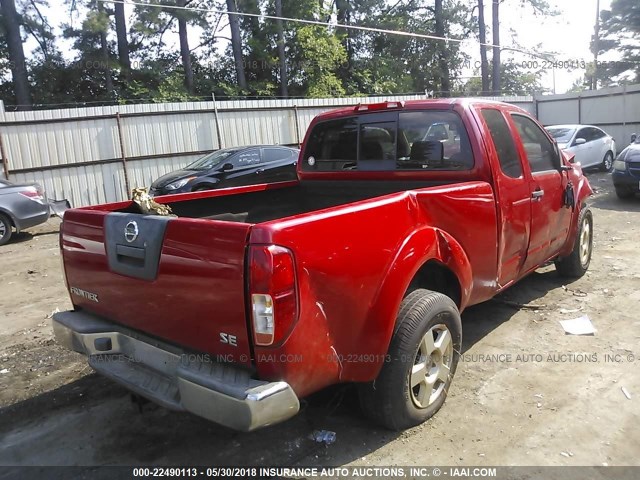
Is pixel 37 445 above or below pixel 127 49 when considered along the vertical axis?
below

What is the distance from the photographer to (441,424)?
3152 millimetres

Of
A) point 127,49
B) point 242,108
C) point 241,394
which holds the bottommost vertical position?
point 241,394

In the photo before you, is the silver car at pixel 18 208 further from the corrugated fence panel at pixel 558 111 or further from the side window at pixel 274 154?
the corrugated fence panel at pixel 558 111

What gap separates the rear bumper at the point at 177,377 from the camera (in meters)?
2.22

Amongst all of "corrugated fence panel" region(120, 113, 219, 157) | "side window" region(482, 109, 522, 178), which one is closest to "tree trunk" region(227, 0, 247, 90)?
"corrugated fence panel" region(120, 113, 219, 157)

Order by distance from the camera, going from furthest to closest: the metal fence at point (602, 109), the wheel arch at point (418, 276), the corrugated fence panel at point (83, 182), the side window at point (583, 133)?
the metal fence at point (602, 109)
the side window at point (583, 133)
the corrugated fence panel at point (83, 182)
the wheel arch at point (418, 276)

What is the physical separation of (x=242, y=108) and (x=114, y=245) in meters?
12.9

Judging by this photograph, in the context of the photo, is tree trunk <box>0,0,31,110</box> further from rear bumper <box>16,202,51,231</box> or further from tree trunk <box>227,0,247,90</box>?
rear bumper <box>16,202,51,231</box>

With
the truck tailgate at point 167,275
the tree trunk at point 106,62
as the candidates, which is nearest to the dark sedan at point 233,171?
the truck tailgate at point 167,275

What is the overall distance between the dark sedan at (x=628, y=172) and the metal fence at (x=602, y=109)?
11.0 m

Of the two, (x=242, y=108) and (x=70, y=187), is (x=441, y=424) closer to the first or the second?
(x=70, y=187)

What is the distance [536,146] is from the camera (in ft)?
15.2

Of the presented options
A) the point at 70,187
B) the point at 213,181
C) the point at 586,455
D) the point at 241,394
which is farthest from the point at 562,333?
the point at 70,187

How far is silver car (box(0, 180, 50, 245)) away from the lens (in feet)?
31.7
